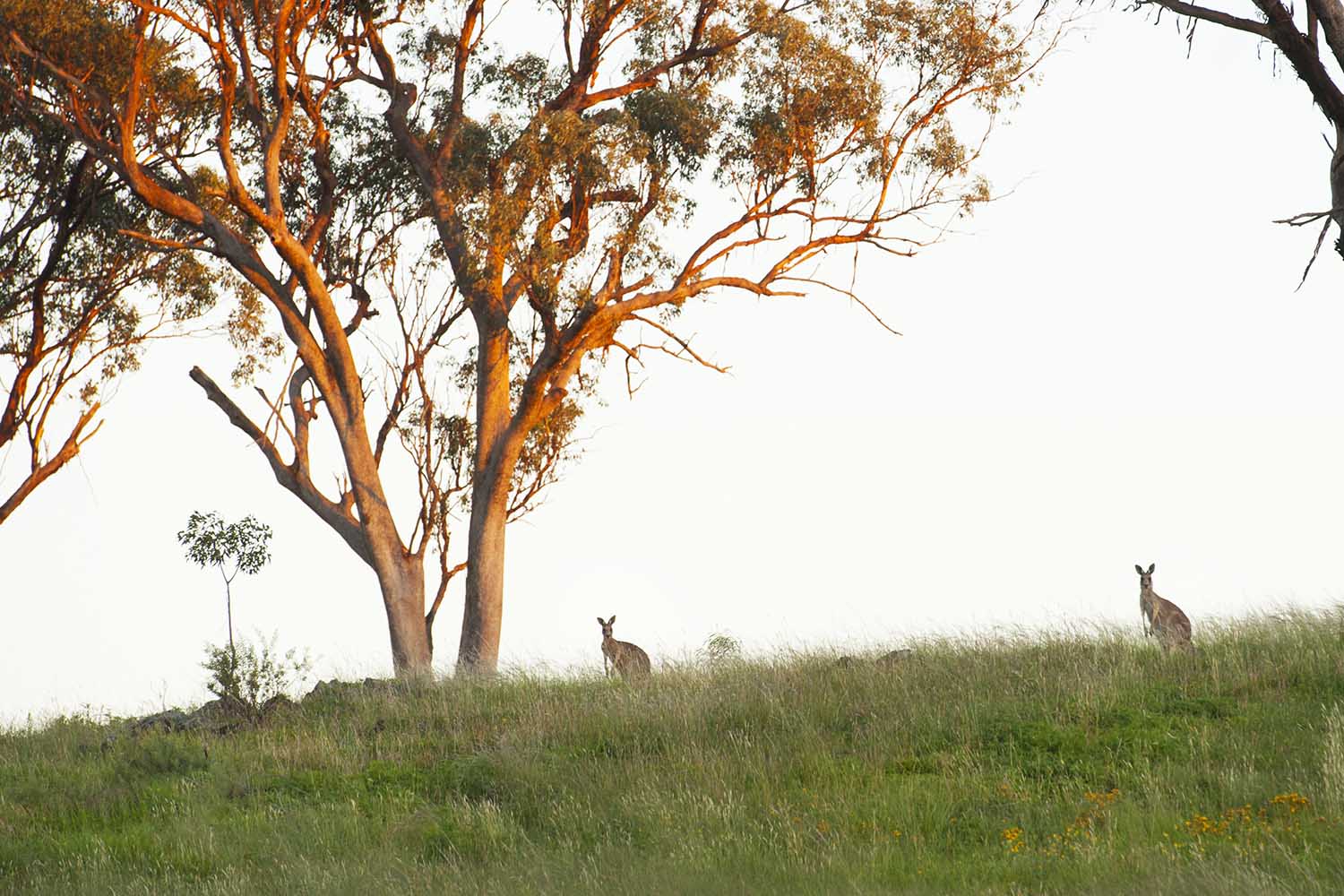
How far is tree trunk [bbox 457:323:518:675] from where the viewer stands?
68.3 feet

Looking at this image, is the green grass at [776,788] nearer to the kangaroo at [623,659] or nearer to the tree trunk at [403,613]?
the kangaroo at [623,659]

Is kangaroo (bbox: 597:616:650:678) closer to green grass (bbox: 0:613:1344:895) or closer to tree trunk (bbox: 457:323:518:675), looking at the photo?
green grass (bbox: 0:613:1344:895)

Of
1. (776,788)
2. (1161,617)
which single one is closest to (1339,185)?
(1161,617)

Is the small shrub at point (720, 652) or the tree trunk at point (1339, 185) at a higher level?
the tree trunk at point (1339, 185)

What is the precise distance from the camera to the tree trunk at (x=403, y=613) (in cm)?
2150

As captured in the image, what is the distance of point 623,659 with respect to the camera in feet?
56.6

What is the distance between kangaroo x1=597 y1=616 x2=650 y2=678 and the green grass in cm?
130

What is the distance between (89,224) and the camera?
83.6 ft

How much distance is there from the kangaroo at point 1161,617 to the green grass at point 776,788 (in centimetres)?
22

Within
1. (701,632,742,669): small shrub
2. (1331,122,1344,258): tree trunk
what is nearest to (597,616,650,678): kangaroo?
(701,632,742,669): small shrub

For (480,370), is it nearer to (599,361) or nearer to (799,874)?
(599,361)

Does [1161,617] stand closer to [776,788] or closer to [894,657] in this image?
[894,657]

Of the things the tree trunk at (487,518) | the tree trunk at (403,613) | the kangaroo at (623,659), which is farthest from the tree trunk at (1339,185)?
the tree trunk at (403,613)

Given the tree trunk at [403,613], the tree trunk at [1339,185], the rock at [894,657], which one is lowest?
the rock at [894,657]
